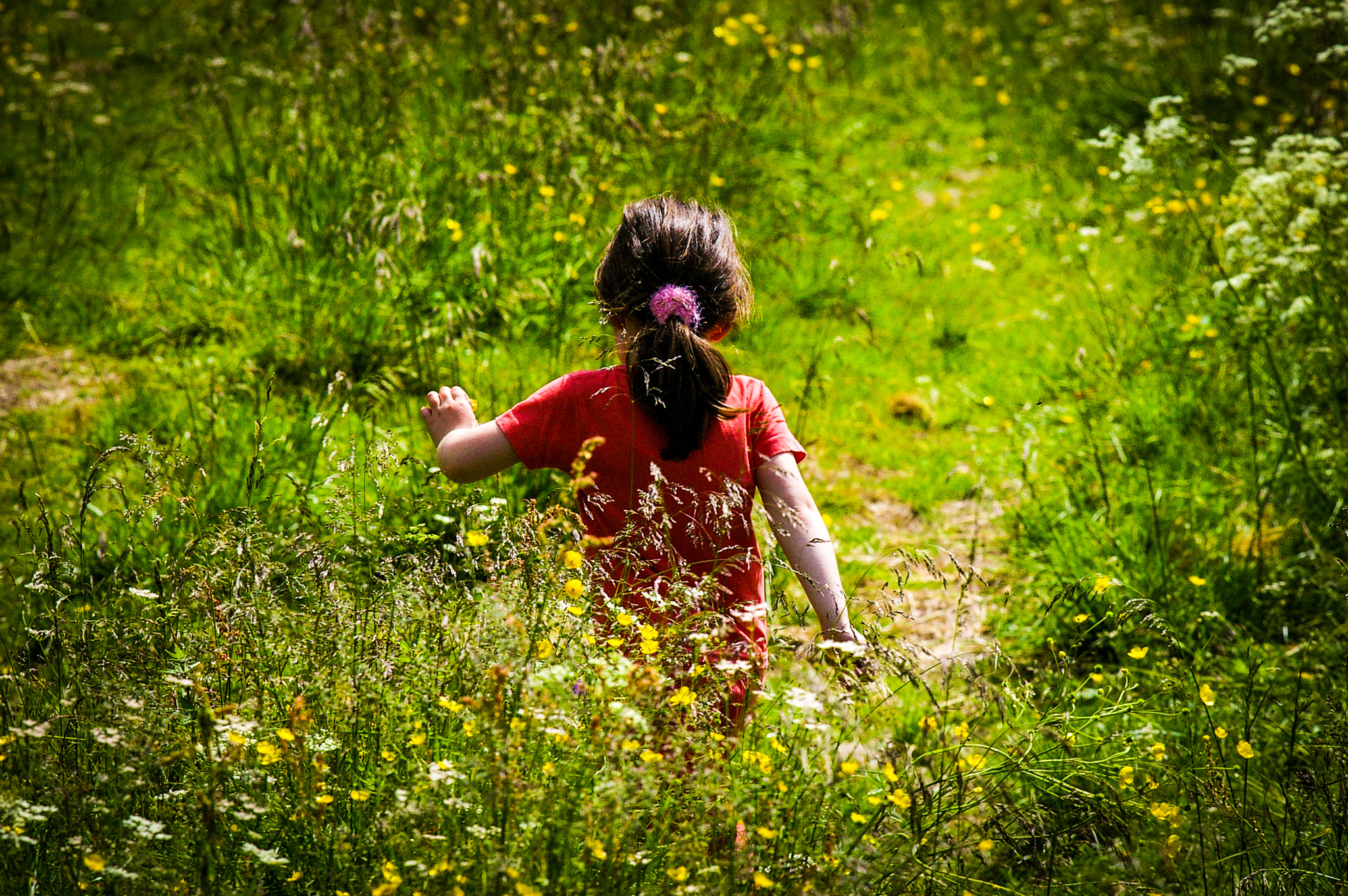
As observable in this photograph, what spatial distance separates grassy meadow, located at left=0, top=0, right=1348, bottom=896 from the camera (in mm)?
1736

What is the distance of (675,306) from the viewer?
220cm

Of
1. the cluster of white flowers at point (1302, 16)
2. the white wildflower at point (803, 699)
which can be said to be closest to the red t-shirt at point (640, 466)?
the white wildflower at point (803, 699)

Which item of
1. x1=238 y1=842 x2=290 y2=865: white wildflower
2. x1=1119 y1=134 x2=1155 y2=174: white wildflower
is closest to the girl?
x1=238 y1=842 x2=290 y2=865: white wildflower

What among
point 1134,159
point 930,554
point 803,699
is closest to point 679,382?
point 803,699

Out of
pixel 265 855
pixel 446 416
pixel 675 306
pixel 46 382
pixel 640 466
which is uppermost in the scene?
pixel 46 382

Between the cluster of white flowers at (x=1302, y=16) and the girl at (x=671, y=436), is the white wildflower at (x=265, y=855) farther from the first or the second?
the cluster of white flowers at (x=1302, y=16)

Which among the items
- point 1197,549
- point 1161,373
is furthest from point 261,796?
point 1161,373

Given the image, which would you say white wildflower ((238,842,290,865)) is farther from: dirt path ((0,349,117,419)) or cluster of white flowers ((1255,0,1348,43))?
cluster of white flowers ((1255,0,1348,43))

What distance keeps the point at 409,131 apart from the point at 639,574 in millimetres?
2943

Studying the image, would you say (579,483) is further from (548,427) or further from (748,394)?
(748,394)

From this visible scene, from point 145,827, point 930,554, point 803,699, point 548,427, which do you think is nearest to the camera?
point 145,827

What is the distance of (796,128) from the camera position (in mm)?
5918

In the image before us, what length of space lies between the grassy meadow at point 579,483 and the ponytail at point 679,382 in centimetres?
13

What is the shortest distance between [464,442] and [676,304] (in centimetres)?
53
